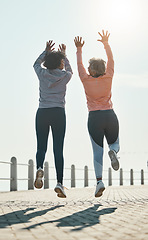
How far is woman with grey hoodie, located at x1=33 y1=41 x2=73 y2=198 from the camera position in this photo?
6.02 m

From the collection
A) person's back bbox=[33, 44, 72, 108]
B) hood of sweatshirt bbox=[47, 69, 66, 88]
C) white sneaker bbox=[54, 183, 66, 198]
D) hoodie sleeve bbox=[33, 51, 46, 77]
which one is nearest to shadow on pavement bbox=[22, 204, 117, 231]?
white sneaker bbox=[54, 183, 66, 198]

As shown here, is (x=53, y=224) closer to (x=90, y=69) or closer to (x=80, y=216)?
(x=80, y=216)

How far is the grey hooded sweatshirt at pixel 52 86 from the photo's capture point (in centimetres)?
605

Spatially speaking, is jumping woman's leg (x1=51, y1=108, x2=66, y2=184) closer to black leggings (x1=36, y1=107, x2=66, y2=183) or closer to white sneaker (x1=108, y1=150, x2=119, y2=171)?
black leggings (x1=36, y1=107, x2=66, y2=183)

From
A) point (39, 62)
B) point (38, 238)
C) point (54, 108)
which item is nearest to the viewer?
point (38, 238)

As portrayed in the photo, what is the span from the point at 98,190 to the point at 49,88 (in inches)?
67.1

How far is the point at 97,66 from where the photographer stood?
6.17 meters

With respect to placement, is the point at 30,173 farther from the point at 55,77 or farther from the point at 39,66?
the point at 55,77

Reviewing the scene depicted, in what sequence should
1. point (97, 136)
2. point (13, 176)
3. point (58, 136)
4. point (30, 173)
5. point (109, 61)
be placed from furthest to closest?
point (30, 173) → point (13, 176) → point (109, 61) → point (58, 136) → point (97, 136)

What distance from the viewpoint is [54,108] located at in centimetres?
602

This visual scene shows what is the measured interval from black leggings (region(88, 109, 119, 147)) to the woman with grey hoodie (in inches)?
17.3

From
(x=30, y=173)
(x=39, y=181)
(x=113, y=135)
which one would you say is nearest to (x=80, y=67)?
(x=113, y=135)

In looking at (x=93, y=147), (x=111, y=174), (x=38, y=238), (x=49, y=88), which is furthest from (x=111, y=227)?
(x=111, y=174)

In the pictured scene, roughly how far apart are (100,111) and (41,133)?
96 centimetres
